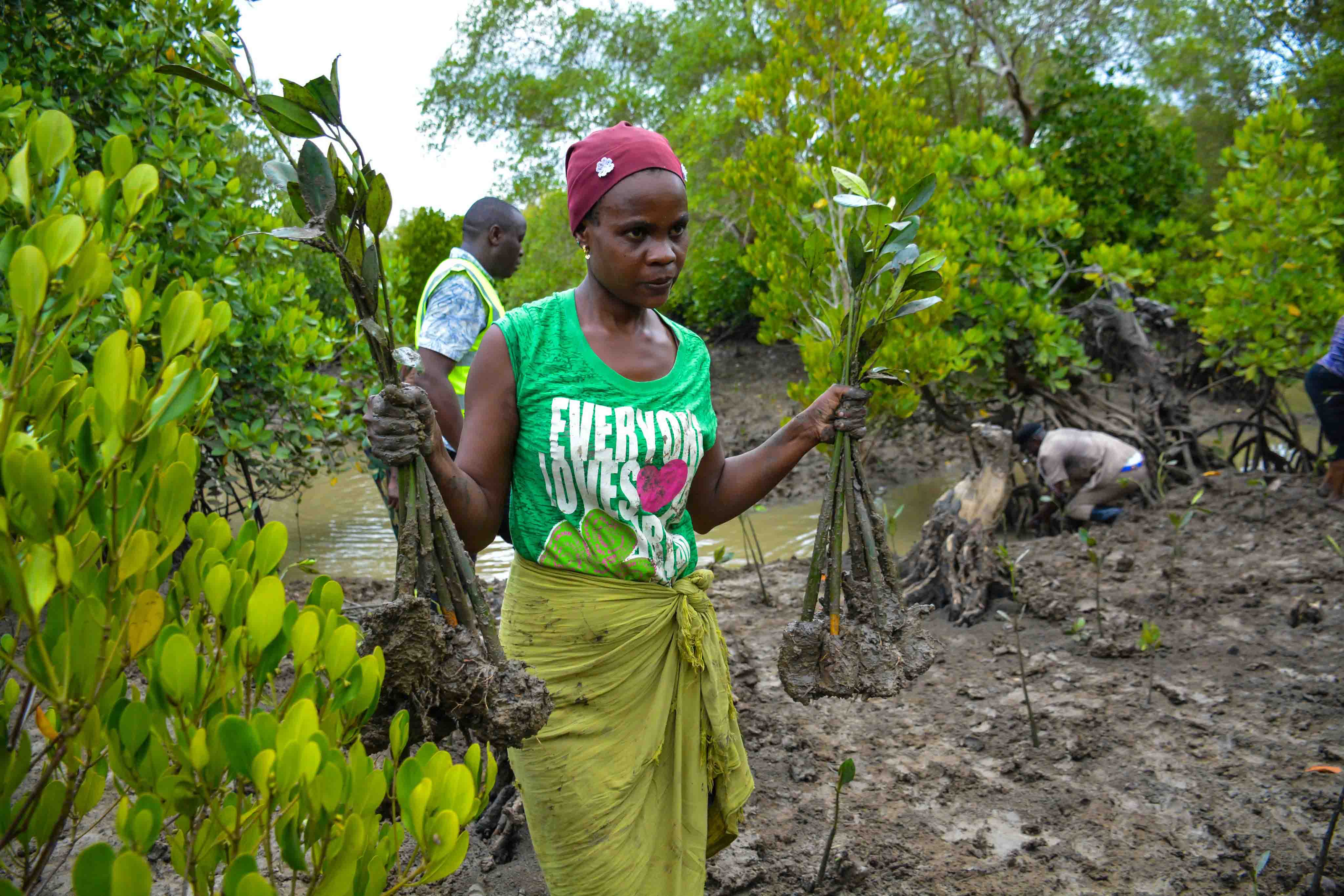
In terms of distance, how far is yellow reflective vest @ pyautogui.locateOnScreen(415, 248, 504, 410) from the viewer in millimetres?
→ 3346

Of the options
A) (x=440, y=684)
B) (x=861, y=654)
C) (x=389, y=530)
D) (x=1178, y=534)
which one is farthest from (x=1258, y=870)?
(x=389, y=530)

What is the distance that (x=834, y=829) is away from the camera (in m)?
2.35

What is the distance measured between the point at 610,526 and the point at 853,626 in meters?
0.59

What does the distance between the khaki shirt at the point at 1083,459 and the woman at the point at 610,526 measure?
193 inches

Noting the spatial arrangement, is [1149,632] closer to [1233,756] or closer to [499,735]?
[1233,756]

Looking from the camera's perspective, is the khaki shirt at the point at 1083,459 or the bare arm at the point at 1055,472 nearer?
the khaki shirt at the point at 1083,459

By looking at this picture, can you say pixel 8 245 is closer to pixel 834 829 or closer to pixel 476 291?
pixel 834 829

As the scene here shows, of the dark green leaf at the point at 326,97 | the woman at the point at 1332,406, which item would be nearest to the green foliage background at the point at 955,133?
the woman at the point at 1332,406

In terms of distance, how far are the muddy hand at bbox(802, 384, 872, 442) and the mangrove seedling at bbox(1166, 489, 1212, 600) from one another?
7.84 feet

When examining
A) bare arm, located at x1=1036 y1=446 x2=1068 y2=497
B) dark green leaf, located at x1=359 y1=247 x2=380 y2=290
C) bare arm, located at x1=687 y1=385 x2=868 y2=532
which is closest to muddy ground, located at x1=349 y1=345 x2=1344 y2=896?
bare arm, located at x1=687 y1=385 x2=868 y2=532

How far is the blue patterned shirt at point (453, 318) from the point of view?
3.27 metres

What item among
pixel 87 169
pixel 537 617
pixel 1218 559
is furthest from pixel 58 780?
pixel 1218 559

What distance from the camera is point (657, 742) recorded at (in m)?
1.99

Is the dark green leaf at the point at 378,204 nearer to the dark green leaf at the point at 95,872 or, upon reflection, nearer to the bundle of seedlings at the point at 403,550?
the bundle of seedlings at the point at 403,550
